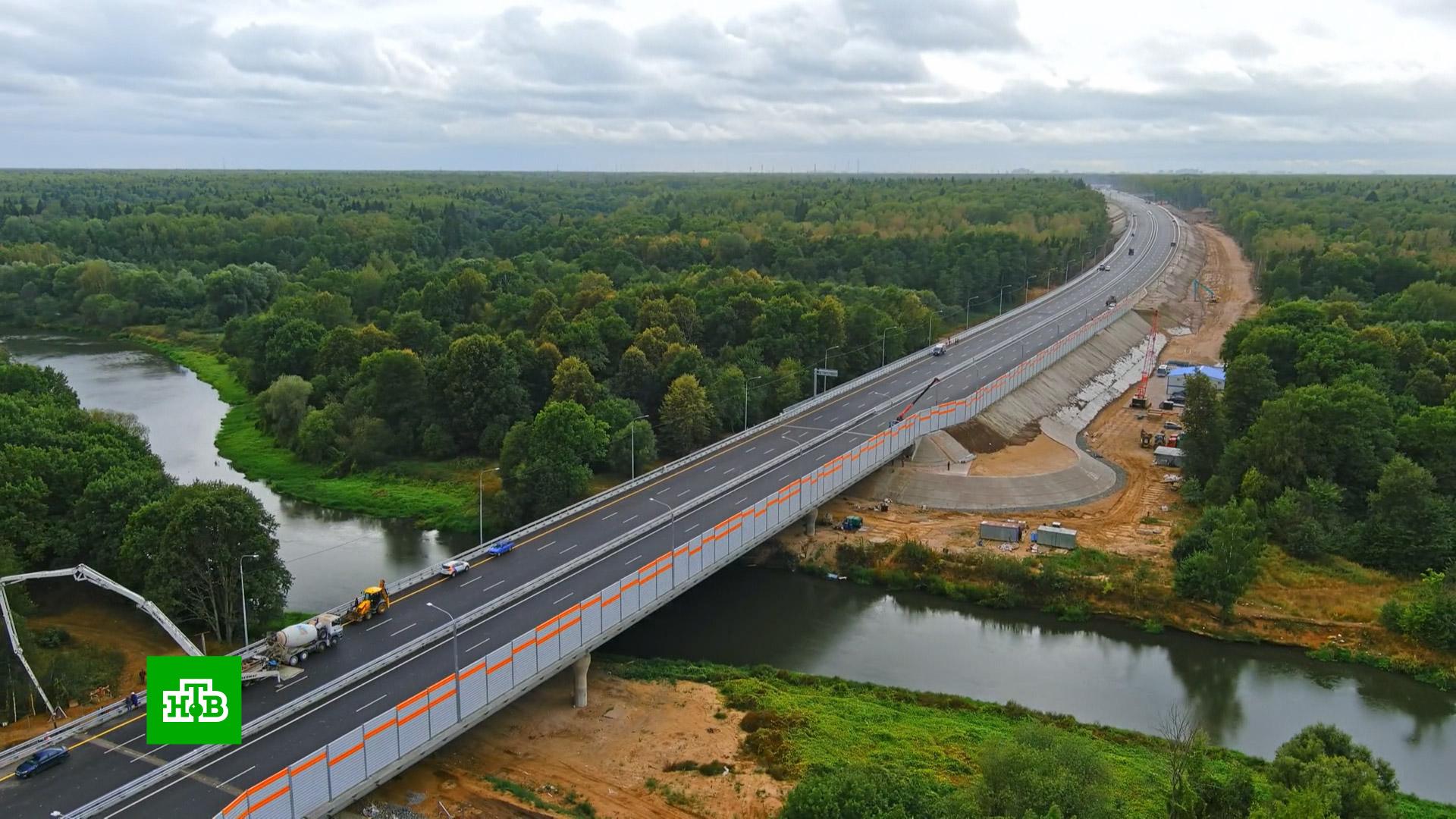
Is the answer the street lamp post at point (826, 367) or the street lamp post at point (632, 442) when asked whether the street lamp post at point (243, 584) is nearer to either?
the street lamp post at point (632, 442)

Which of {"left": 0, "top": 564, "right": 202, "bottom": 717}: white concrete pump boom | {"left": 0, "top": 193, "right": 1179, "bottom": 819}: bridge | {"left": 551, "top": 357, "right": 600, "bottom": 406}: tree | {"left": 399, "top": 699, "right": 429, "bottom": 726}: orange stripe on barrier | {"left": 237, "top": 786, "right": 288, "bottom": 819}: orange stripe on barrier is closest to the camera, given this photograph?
{"left": 237, "top": 786, "right": 288, "bottom": 819}: orange stripe on barrier

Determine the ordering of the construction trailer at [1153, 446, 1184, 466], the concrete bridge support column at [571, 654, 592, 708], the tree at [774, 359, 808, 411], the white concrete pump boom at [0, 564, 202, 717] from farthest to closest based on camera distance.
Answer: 1. the tree at [774, 359, 808, 411]
2. the construction trailer at [1153, 446, 1184, 466]
3. the concrete bridge support column at [571, 654, 592, 708]
4. the white concrete pump boom at [0, 564, 202, 717]

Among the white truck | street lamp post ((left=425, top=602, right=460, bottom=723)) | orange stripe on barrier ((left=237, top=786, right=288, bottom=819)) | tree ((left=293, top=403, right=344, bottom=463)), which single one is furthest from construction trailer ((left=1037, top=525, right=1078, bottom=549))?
tree ((left=293, top=403, right=344, bottom=463))

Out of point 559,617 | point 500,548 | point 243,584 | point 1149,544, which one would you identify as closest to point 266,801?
point 559,617

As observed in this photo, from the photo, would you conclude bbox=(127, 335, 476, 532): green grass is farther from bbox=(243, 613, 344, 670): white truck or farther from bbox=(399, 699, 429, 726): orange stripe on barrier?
bbox=(399, 699, 429, 726): orange stripe on barrier

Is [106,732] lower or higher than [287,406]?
lower

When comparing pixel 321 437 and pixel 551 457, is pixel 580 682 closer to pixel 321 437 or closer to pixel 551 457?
pixel 551 457

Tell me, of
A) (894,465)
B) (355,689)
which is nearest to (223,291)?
(894,465)
